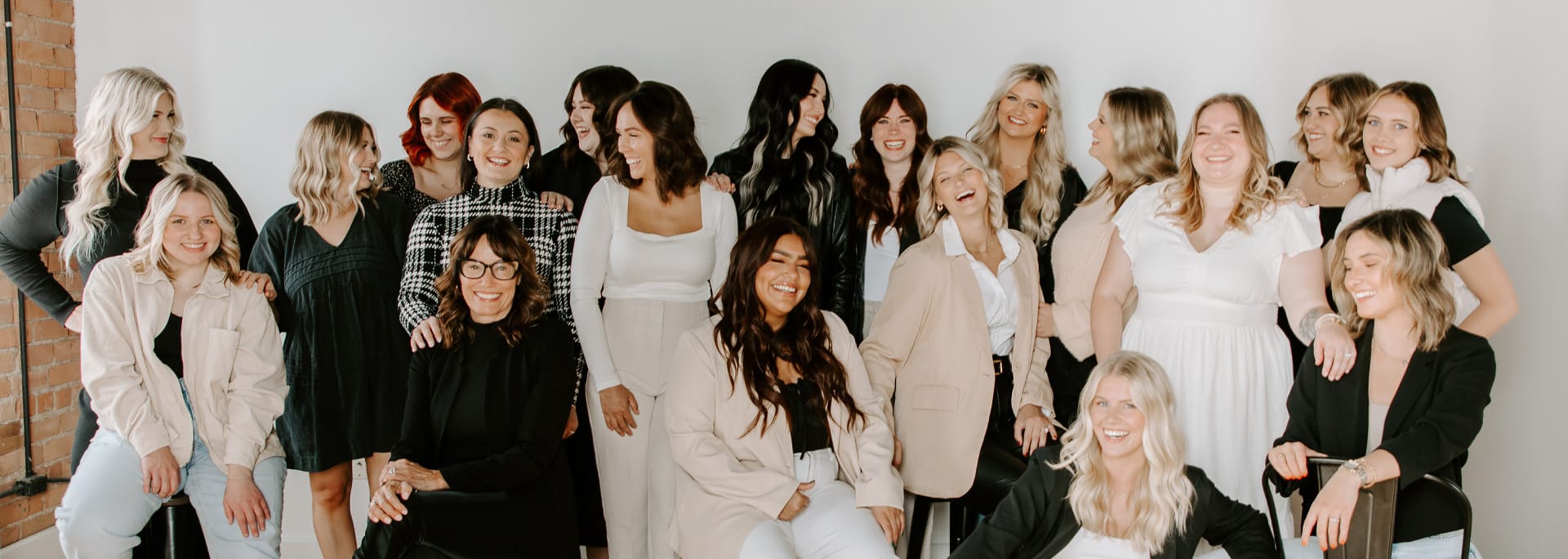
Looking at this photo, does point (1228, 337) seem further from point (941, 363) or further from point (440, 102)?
point (440, 102)

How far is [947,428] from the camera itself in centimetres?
316

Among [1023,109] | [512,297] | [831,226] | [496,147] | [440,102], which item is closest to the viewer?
[512,297]

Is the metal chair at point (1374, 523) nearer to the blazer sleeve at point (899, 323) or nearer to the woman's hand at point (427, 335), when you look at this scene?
the blazer sleeve at point (899, 323)

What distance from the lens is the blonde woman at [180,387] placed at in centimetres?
302

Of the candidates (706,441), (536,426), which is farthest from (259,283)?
(706,441)

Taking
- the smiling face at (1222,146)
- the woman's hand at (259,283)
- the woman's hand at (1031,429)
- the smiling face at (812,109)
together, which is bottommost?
the woman's hand at (1031,429)

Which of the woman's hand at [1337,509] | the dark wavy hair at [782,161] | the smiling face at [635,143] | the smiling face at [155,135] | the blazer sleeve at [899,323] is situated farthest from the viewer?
the dark wavy hair at [782,161]

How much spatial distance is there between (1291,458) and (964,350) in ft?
3.03

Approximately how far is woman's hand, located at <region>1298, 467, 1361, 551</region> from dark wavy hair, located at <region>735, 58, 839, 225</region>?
5.73ft

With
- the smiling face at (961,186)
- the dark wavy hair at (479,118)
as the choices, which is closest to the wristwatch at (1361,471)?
the smiling face at (961,186)

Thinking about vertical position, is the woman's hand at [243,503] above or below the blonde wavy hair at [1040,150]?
below

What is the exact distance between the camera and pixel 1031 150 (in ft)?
12.6

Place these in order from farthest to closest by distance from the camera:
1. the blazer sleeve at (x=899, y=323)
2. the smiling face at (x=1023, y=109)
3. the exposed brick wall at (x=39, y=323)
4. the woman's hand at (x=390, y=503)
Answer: the exposed brick wall at (x=39, y=323)
the smiling face at (x=1023, y=109)
the blazer sleeve at (x=899, y=323)
the woman's hand at (x=390, y=503)

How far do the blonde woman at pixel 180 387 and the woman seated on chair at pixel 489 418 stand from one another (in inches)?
22.5
